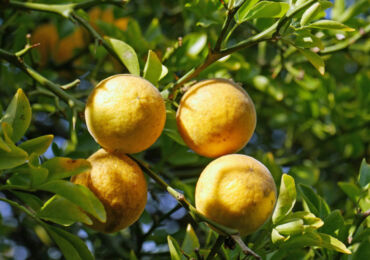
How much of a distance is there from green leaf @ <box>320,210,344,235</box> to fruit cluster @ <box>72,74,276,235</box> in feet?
0.92

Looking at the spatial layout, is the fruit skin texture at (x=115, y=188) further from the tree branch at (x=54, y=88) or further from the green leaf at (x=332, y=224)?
the green leaf at (x=332, y=224)

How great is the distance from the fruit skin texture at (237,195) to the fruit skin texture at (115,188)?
14 centimetres

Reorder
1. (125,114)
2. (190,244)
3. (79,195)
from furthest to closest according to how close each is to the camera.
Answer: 1. (190,244)
2. (125,114)
3. (79,195)

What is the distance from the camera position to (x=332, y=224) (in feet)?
3.64

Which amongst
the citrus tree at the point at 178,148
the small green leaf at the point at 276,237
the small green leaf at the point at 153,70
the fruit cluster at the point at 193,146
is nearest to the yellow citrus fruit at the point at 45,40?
the citrus tree at the point at 178,148

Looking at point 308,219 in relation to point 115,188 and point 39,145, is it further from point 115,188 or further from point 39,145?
point 39,145

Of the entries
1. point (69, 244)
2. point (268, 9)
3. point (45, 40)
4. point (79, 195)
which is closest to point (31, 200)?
point (69, 244)

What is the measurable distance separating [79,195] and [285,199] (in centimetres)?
44

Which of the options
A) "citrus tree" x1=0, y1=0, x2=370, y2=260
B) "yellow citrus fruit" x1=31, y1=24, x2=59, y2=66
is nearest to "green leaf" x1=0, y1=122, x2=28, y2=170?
"citrus tree" x1=0, y1=0, x2=370, y2=260

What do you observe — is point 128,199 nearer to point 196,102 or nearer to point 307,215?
point 196,102

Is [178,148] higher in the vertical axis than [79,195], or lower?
lower

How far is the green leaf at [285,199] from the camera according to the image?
969mm

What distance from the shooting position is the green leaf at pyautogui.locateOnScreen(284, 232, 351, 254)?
0.92 meters

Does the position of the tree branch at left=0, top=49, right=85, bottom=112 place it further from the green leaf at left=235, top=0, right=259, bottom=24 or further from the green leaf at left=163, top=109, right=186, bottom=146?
the green leaf at left=235, top=0, right=259, bottom=24
